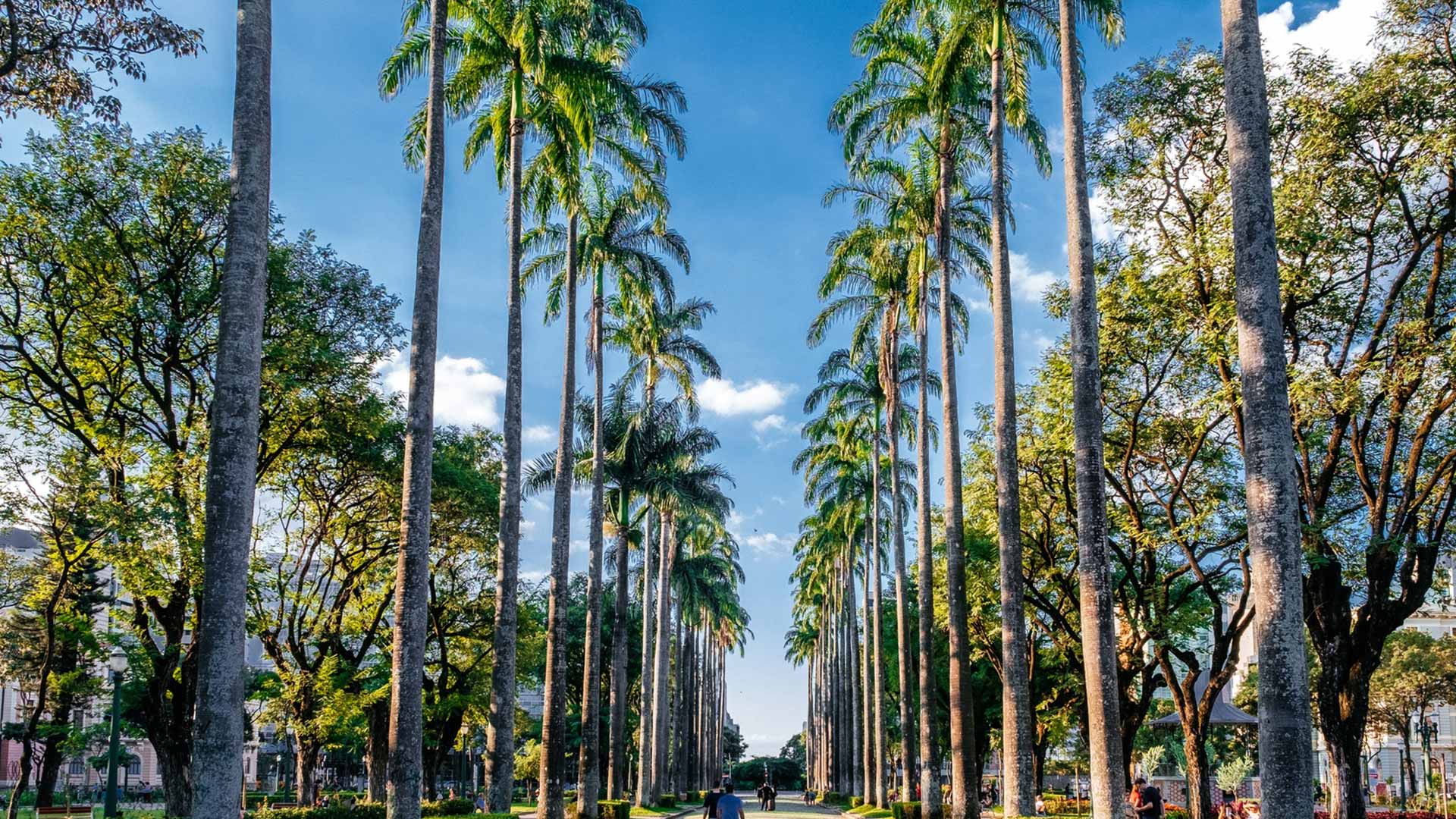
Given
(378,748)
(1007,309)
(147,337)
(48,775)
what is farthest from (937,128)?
(48,775)

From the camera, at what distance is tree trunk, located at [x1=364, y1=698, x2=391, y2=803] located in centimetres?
3017

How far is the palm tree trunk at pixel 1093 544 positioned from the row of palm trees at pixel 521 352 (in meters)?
8.53

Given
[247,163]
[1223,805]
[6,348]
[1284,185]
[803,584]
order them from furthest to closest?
[803,584], [1223,805], [6,348], [1284,185], [247,163]

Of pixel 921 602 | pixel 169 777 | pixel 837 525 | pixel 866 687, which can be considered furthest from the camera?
pixel 837 525

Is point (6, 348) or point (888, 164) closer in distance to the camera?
point (6, 348)

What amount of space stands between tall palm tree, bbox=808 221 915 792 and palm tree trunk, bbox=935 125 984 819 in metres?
5.08

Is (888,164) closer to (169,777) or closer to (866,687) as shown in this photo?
(169,777)

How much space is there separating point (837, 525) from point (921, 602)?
23.3 metres

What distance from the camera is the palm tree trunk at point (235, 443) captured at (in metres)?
8.99

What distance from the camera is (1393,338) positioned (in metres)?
17.5

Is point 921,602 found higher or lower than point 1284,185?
lower

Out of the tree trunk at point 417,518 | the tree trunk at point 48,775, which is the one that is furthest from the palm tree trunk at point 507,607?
the tree trunk at point 48,775

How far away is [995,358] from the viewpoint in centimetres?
2042

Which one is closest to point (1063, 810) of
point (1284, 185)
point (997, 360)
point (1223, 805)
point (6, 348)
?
point (1223, 805)
